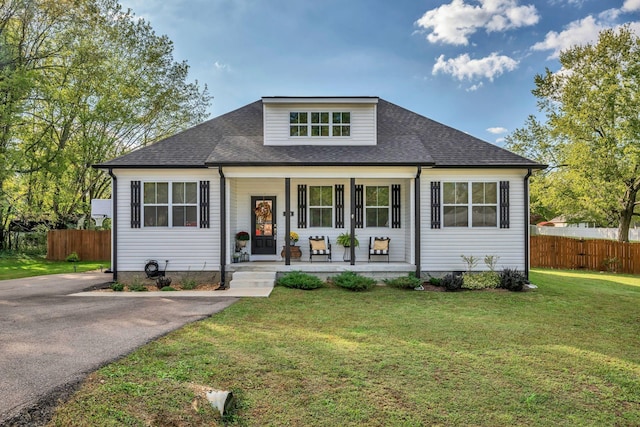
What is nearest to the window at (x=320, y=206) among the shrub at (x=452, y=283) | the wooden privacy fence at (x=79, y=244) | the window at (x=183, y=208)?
the window at (x=183, y=208)

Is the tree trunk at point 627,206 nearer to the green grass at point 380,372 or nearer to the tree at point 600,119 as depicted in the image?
the tree at point 600,119

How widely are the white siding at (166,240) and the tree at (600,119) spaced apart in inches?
703

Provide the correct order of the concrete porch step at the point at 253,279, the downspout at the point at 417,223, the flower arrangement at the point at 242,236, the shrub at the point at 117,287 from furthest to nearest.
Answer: the flower arrangement at the point at 242,236
the downspout at the point at 417,223
the concrete porch step at the point at 253,279
the shrub at the point at 117,287

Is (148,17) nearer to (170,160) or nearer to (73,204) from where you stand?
(73,204)

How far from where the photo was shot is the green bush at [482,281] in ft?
31.5

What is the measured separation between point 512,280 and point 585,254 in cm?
881

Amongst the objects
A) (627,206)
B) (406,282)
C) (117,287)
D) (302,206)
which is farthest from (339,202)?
(627,206)

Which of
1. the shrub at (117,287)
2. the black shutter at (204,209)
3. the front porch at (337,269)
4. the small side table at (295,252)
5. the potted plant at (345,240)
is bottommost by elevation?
the shrub at (117,287)

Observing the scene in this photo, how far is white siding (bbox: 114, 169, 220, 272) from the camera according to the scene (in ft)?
34.0

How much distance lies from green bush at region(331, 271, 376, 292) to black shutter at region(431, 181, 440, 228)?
8.84ft

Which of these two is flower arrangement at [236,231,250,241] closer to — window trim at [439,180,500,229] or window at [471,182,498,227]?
window trim at [439,180,500,229]

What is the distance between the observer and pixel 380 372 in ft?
13.5

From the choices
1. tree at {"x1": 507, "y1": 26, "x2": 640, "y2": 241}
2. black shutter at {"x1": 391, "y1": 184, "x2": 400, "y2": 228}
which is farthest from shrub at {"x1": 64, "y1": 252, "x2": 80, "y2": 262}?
tree at {"x1": 507, "y1": 26, "x2": 640, "y2": 241}

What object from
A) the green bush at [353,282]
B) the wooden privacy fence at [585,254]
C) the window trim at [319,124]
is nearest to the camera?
the green bush at [353,282]
